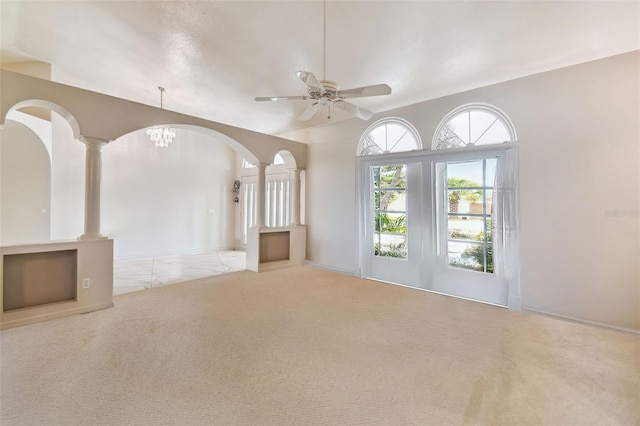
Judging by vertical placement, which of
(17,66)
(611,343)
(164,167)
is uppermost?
(17,66)

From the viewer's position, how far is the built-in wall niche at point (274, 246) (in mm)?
5516

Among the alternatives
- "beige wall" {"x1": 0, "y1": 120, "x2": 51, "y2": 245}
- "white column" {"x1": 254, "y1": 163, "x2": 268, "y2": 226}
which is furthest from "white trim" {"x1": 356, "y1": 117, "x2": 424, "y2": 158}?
"beige wall" {"x1": 0, "y1": 120, "x2": 51, "y2": 245}

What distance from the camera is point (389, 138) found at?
494 centimetres

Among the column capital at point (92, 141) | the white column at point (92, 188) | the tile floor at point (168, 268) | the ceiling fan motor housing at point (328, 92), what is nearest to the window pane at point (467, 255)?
the ceiling fan motor housing at point (328, 92)

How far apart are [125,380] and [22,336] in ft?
5.34

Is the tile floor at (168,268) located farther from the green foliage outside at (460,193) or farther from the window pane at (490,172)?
the window pane at (490,172)

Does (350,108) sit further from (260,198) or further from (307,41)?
(260,198)

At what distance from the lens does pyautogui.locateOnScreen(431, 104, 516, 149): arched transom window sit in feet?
12.2

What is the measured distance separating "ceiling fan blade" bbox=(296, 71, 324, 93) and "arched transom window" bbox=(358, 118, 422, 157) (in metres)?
2.54

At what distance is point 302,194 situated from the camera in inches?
246

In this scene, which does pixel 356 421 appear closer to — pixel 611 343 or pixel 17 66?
pixel 611 343

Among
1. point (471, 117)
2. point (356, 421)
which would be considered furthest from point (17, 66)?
point (471, 117)

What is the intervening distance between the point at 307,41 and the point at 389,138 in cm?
248

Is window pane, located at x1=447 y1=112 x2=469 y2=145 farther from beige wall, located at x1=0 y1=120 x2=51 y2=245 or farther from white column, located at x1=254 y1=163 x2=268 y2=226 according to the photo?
beige wall, located at x1=0 y1=120 x2=51 y2=245
